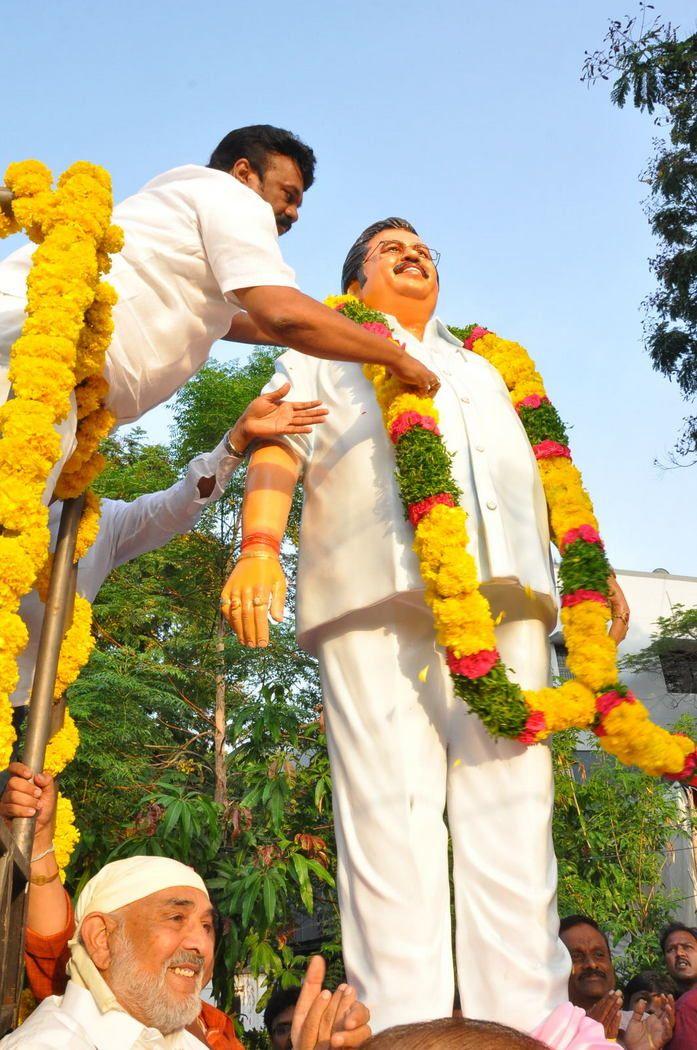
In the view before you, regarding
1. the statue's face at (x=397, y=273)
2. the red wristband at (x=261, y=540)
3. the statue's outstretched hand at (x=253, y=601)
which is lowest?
the statue's outstretched hand at (x=253, y=601)

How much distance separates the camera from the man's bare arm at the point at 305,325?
2816mm

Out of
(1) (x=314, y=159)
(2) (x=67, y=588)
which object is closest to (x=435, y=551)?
(2) (x=67, y=588)

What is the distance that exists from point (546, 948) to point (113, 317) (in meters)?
1.99

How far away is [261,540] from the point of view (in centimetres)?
317

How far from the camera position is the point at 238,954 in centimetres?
609

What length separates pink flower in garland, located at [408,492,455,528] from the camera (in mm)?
3156

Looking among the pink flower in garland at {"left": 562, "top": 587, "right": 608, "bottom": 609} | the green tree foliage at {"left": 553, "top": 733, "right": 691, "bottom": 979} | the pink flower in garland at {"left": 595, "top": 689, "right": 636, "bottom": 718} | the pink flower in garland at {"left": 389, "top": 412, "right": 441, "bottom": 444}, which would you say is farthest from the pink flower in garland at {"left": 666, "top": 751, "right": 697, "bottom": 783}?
the green tree foliage at {"left": 553, "top": 733, "right": 691, "bottom": 979}

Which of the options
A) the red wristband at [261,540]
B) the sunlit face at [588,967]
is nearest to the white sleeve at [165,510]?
the red wristband at [261,540]

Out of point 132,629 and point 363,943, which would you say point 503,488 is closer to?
point 363,943

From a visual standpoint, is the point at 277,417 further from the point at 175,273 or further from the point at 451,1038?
the point at 451,1038

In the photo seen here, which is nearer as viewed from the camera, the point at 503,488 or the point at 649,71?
the point at 503,488

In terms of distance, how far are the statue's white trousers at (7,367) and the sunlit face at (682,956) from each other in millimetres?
4585

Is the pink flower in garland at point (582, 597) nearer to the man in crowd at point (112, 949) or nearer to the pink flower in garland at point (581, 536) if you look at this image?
the pink flower in garland at point (581, 536)

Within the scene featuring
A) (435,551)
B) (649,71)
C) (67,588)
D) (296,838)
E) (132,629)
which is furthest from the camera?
(649,71)
